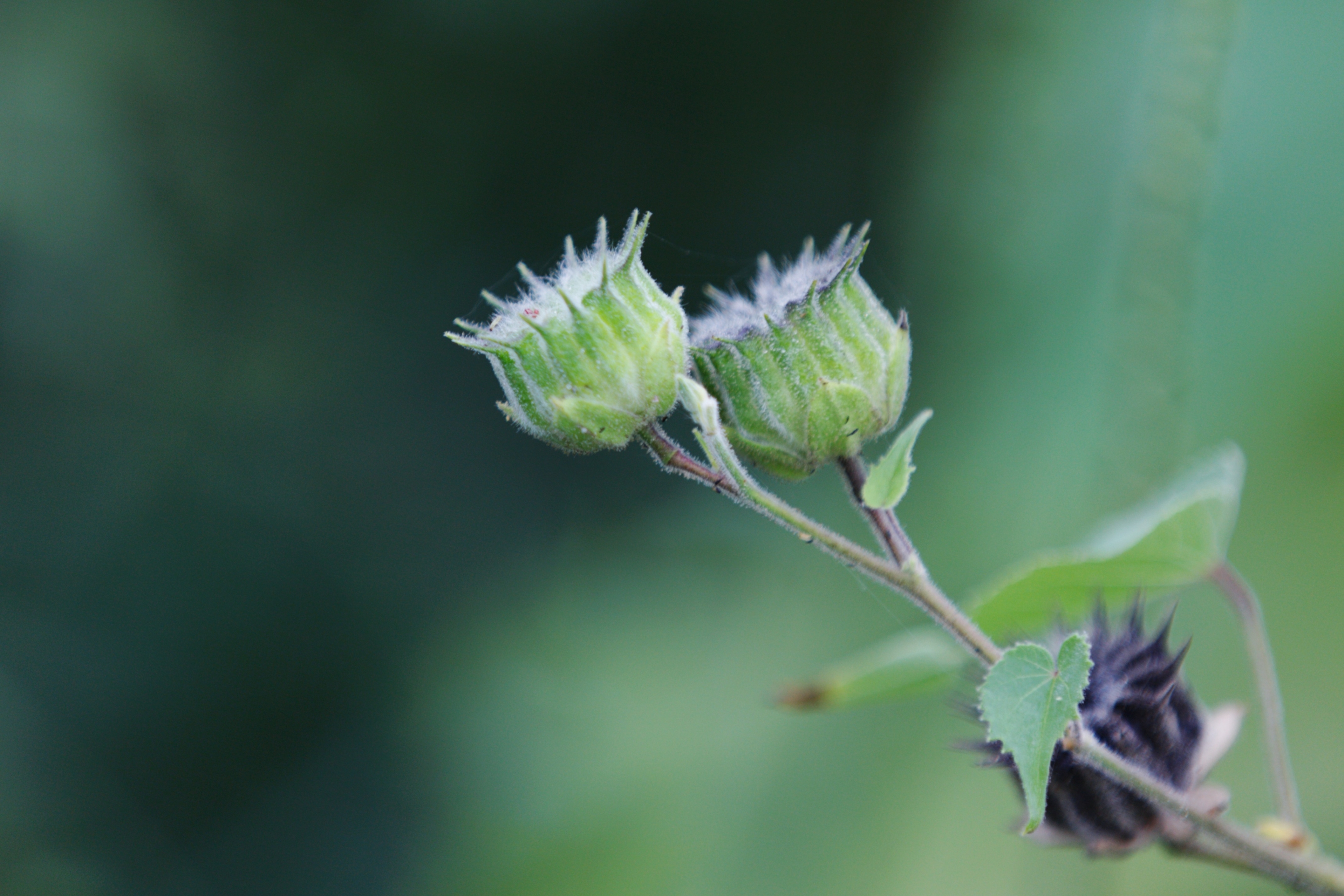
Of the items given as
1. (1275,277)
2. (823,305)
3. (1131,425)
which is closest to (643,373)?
(823,305)

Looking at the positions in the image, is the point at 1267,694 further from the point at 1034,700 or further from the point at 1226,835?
the point at 1034,700

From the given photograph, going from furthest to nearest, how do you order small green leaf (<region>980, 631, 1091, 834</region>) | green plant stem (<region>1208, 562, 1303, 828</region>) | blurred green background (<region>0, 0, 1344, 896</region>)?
blurred green background (<region>0, 0, 1344, 896</region>), green plant stem (<region>1208, 562, 1303, 828</region>), small green leaf (<region>980, 631, 1091, 834</region>)

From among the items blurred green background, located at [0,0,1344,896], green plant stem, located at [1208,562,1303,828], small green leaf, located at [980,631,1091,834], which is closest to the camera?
small green leaf, located at [980,631,1091,834]

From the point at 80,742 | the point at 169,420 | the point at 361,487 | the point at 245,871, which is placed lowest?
the point at 245,871

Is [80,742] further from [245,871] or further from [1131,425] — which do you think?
[1131,425]

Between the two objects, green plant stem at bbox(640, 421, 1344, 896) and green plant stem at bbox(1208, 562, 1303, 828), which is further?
green plant stem at bbox(1208, 562, 1303, 828)

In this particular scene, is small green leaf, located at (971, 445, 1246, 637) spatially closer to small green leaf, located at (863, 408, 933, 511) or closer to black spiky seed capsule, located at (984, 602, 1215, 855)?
black spiky seed capsule, located at (984, 602, 1215, 855)

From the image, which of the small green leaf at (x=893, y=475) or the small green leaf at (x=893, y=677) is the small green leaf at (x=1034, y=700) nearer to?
the small green leaf at (x=893, y=475)

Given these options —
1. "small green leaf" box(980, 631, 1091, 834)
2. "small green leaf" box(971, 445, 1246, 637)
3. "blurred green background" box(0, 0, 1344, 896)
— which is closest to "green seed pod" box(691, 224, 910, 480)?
"small green leaf" box(980, 631, 1091, 834)
